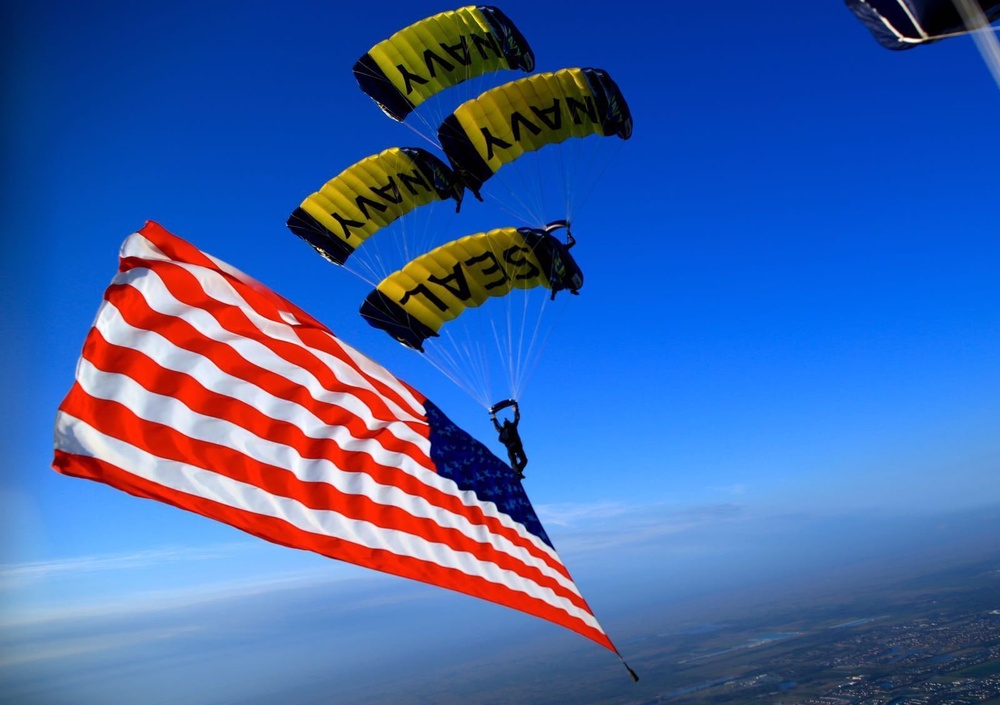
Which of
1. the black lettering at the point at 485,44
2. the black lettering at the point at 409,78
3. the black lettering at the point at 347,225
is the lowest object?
the black lettering at the point at 347,225

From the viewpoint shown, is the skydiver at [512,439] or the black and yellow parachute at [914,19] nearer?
the black and yellow parachute at [914,19]

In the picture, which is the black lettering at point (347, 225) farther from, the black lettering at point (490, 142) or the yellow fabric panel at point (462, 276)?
the black lettering at point (490, 142)

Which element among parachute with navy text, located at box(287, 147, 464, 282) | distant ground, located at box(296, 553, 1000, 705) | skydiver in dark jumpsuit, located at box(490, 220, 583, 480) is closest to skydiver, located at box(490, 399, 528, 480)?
skydiver in dark jumpsuit, located at box(490, 220, 583, 480)

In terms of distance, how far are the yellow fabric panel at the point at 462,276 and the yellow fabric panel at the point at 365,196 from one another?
1547mm

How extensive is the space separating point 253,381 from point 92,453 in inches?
76.1

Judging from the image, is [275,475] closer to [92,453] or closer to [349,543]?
[349,543]

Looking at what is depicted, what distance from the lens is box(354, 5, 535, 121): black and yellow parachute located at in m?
13.6

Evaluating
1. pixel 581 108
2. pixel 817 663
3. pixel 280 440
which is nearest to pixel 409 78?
pixel 581 108

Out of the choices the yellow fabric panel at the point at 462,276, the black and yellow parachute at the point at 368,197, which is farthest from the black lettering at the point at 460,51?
the yellow fabric panel at the point at 462,276

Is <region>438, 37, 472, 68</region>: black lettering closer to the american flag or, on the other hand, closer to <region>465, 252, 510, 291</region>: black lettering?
<region>465, 252, 510, 291</region>: black lettering

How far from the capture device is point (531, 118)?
45.7 feet

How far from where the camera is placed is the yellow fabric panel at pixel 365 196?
14883 mm

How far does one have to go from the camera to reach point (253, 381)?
24.5 ft

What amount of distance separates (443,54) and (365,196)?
3.46 m
